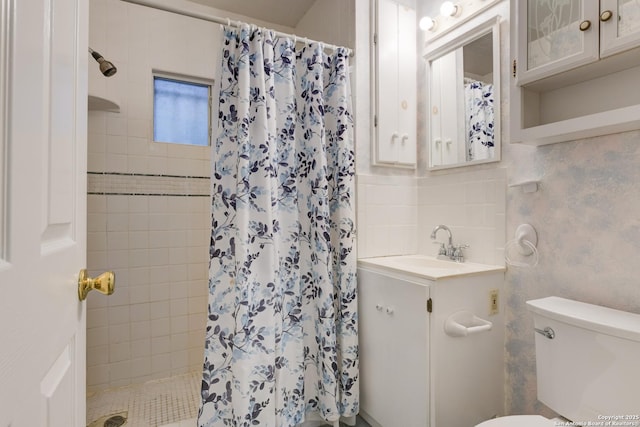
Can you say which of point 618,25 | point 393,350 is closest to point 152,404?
point 393,350

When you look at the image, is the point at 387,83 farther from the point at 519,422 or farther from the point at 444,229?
the point at 519,422

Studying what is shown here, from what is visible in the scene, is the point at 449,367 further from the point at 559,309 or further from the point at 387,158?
the point at 387,158

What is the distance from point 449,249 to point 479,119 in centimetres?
70

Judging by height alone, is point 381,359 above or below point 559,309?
below

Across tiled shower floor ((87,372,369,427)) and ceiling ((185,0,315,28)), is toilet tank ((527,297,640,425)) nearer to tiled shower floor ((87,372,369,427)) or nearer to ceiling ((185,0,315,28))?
tiled shower floor ((87,372,369,427))

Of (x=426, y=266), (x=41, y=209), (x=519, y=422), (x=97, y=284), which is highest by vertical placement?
(x=41, y=209)

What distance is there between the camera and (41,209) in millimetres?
500

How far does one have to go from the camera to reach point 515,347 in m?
1.52

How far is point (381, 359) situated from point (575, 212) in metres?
1.08

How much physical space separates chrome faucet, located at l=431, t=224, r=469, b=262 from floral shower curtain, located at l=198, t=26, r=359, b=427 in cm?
49

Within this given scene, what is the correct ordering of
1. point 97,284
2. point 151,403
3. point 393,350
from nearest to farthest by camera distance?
point 97,284 → point 393,350 → point 151,403

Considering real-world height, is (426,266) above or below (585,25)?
below

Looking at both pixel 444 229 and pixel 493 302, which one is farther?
pixel 444 229

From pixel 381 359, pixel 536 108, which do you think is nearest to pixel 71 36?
pixel 536 108
